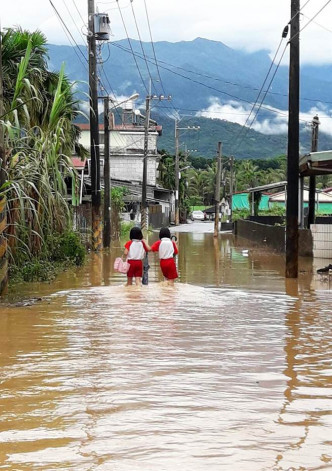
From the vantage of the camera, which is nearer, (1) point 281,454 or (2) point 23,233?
(1) point 281,454

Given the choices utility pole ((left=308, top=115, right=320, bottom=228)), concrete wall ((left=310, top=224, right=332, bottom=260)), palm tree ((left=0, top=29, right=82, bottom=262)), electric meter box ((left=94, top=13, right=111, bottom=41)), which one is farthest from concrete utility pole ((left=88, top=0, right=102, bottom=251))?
→ palm tree ((left=0, top=29, right=82, bottom=262))

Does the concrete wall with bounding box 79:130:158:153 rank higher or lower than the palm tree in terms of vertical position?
higher

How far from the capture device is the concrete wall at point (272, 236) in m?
28.5

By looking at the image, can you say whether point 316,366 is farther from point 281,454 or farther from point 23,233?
point 23,233

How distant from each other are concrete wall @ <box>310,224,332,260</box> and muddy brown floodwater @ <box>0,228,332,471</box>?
13.2 metres

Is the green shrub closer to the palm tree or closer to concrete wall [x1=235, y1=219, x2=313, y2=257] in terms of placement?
the palm tree

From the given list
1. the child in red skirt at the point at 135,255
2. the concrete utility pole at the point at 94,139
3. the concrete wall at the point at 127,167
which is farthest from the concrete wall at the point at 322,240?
the concrete wall at the point at 127,167

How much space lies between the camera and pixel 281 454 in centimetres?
522

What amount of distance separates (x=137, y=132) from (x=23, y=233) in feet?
190

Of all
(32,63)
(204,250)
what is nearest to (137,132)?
(204,250)

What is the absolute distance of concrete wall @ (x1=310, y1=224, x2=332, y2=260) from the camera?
27.0 meters

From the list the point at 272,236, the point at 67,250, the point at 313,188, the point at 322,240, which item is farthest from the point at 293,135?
the point at 272,236

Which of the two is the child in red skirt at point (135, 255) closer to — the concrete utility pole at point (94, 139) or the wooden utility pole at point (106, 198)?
the concrete utility pole at point (94, 139)

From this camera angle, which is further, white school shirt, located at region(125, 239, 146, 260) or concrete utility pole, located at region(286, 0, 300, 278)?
concrete utility pole, located at region(286, 0, 300, 278)
